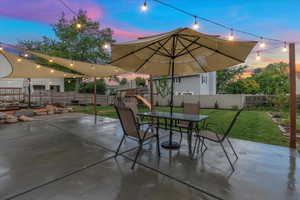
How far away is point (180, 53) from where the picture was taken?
3.49 m

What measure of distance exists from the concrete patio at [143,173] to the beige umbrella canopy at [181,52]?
205 centimetres

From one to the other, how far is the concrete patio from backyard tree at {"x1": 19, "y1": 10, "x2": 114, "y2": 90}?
1541 centimetres

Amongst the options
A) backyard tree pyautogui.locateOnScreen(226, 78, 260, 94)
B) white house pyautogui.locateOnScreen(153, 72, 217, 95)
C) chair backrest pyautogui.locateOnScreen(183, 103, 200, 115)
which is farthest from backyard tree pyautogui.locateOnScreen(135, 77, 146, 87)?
chair backrest pyautogui.locateOnScreen(183, 103, 200, 115)

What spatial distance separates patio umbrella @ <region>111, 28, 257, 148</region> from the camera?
8.08 feet

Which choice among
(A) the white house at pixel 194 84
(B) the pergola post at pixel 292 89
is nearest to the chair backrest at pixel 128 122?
(B) the pergola post at pixel 292 89

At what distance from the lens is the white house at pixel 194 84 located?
15.1 metres

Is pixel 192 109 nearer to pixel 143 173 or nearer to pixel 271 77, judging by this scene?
pixel 143 173

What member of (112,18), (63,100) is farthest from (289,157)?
(63,100)

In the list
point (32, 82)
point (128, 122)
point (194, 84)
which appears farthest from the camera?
point (32, 82)

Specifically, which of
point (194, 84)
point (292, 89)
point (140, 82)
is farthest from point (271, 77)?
point (292, 89)

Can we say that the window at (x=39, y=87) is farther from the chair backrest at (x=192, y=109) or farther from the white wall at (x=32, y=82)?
the chair backrest at (x=192, y=109)

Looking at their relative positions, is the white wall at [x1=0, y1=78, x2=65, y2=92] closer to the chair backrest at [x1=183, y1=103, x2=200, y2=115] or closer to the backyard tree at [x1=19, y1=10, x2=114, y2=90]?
the backyard tree at [x1=19, y1=10, x2=114, y2=90]

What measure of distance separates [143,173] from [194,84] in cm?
1406

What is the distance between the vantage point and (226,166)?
2.51 meters
